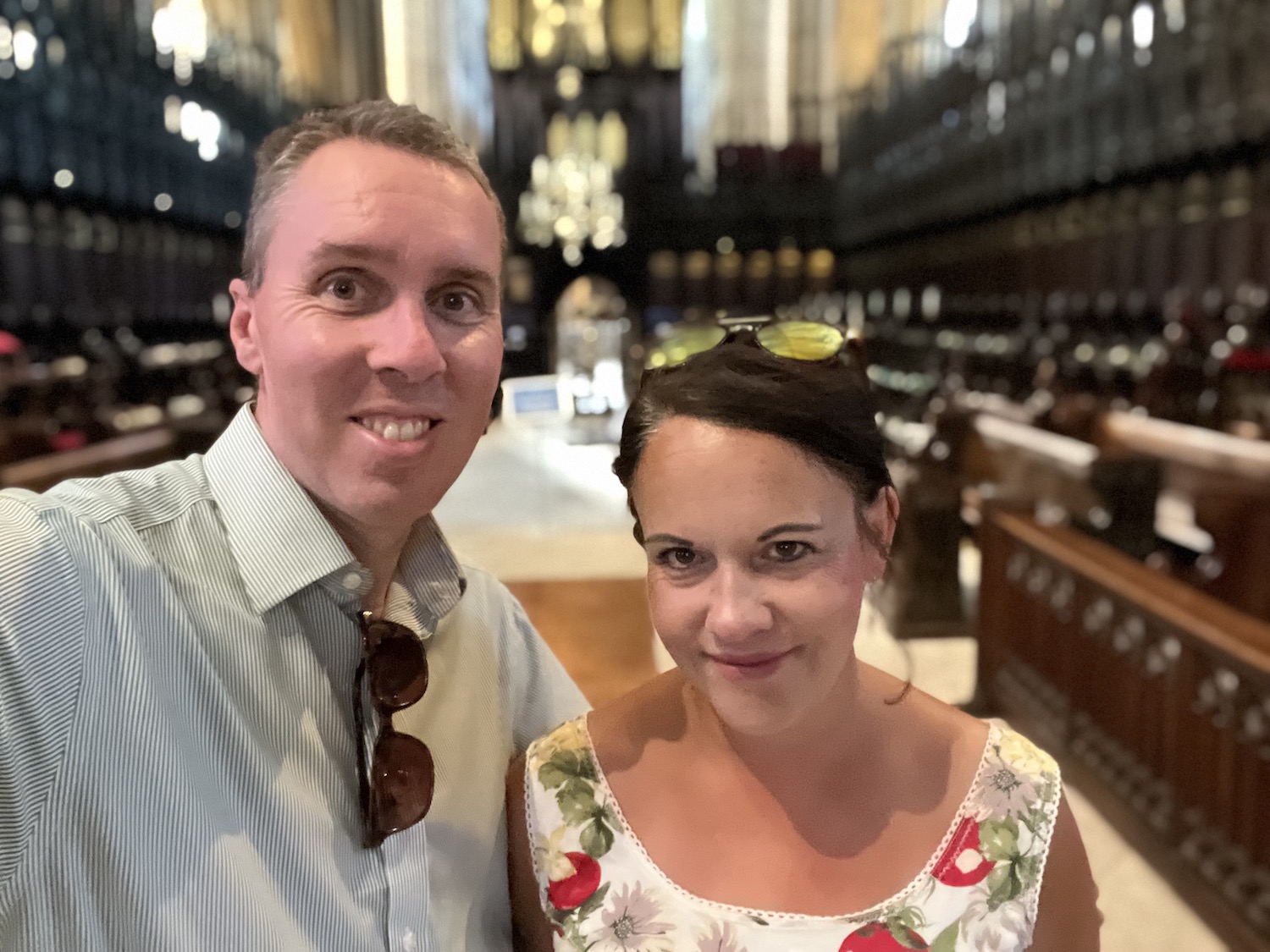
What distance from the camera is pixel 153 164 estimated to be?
41.7 ft

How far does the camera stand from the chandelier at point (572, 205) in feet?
61.5

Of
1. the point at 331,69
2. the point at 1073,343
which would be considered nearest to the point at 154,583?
the point at 1073,343

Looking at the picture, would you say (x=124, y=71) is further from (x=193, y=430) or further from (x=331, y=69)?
(x=331, y=69)

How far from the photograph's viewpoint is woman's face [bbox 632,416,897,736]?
1.06 meters

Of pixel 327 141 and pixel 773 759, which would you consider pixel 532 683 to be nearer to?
pixel 773 759

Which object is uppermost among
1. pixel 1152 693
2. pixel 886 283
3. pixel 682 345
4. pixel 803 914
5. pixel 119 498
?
pixel 886 283

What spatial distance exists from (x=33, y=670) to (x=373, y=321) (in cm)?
49

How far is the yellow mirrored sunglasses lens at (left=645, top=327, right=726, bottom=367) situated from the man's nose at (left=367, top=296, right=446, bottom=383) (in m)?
0.27

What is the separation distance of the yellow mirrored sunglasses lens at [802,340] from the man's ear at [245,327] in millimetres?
604

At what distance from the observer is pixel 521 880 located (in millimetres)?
1309

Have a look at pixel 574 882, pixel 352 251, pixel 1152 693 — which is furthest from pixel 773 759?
pixel 1152 693

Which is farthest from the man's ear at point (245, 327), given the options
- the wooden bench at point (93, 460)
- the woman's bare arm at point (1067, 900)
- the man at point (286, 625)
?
the wooden bench at point (93, 460)

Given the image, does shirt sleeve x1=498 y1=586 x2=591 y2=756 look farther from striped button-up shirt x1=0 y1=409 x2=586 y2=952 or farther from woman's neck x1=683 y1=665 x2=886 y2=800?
woman's neck x1=683 y1=665 x2=886 y2=800

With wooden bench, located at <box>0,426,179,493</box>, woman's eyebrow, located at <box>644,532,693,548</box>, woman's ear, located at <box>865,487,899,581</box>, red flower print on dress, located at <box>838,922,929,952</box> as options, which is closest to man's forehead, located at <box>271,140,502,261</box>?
woman's eyebrow, located at <box>644,532,693,548</box>
